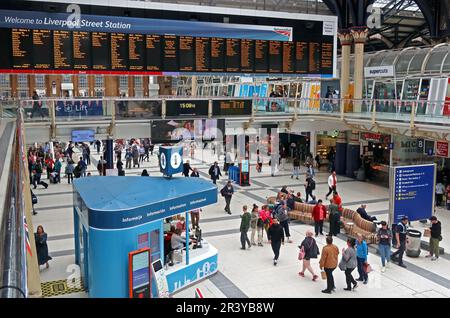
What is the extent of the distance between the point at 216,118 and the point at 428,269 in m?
12.1

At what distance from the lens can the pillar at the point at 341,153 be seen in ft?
95.7

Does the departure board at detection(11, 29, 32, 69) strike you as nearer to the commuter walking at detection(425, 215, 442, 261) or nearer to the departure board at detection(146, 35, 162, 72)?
the departure board at detection(146, 35, 162, 72)

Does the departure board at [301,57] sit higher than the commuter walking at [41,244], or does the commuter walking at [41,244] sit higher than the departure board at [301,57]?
the departure board at [301,57]

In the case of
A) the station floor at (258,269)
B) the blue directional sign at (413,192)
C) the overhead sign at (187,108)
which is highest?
the overhead sign at (187,108)

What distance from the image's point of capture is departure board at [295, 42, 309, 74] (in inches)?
954

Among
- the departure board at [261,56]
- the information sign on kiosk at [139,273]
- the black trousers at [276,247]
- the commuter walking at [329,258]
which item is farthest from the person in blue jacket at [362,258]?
the departure board at [261,56]

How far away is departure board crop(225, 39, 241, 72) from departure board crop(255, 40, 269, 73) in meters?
0.92

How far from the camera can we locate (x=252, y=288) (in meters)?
11.4

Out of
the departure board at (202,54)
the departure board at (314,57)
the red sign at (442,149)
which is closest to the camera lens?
the departure board at (202,54)

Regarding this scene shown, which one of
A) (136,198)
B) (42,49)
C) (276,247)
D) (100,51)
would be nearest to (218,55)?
(100,51)

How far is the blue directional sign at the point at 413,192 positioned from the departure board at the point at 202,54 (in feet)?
36.7

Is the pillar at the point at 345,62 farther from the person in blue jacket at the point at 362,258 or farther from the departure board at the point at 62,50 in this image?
the person in blue jacket at the point at 362,258

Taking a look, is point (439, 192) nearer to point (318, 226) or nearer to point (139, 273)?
point (318, 226)

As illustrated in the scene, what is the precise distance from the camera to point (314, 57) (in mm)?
24625
